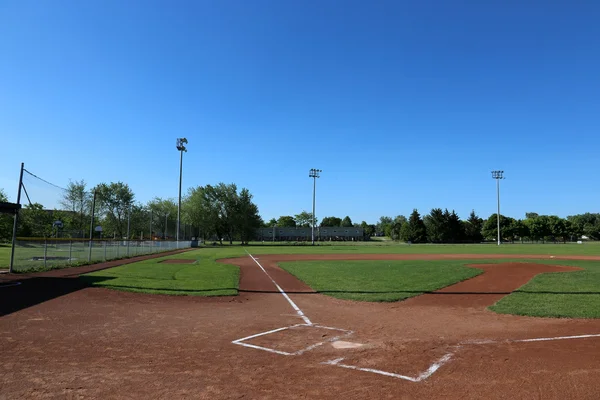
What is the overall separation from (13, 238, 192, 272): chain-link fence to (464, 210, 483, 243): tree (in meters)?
111

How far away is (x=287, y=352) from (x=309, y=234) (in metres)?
154

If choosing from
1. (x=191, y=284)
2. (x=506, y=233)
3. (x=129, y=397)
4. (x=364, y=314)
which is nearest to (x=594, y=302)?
(x=364, y=314)

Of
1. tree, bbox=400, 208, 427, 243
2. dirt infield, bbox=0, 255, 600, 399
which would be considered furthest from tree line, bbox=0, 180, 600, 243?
dirt infield, bbox=0, 255, 600, 399

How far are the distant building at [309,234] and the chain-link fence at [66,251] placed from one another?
115 metres

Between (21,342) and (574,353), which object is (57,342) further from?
(574,353)

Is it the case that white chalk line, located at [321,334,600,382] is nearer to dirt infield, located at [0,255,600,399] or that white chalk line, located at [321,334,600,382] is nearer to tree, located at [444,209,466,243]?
dirt infield, located at [0,255,600,399]

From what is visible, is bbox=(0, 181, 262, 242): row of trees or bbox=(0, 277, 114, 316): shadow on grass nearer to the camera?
bbox=(0, 277, 114, 316): shadow on grass

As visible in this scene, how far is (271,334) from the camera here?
7609 millimetres

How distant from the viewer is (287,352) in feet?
20.7

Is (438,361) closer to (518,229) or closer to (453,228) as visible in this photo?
(453,228)

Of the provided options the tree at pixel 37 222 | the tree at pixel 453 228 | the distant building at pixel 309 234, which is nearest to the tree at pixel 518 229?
the tree at pixel 453 228

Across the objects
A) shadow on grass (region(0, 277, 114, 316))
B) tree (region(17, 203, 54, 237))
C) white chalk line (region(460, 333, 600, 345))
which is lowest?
shadow on grass (region(0, 277, 114, 316))

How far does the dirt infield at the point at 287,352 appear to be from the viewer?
4.66 meters

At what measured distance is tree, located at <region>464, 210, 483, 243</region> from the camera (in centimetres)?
12488
